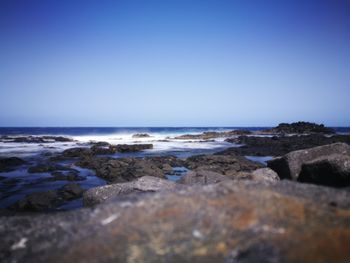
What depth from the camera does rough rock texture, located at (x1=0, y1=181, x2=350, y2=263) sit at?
2281mm

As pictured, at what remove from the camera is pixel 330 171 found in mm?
5934

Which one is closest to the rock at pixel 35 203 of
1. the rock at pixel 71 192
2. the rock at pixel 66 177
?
the rock at pixel 71 192

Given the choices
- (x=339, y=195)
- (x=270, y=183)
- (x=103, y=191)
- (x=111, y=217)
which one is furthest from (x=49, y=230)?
(x=103, y=191)

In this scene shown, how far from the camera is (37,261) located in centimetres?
242

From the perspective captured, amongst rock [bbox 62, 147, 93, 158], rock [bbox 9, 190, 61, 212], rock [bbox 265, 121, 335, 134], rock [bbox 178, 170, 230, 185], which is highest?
rock [bbox 265, 121, 335, 134]

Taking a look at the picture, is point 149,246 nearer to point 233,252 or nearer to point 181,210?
point 181,210

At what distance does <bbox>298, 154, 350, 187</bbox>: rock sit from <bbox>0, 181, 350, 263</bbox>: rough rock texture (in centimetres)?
327

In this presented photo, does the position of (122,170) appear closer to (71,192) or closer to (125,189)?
(71,192)

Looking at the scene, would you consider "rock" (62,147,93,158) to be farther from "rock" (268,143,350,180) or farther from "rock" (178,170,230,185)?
"rock" (268,143,350,180)

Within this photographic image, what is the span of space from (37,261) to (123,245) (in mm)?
797

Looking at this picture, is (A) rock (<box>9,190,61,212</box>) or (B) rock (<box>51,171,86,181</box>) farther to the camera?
(B) rock (<box>51,171,86,181</box>)

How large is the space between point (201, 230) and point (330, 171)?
472 centimetres

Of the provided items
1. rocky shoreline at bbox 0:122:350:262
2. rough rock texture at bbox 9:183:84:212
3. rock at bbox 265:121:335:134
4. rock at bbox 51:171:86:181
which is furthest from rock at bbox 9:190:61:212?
rock at bbox 265:121:335:134

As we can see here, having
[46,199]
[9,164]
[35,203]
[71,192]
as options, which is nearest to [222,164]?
[71,192]
